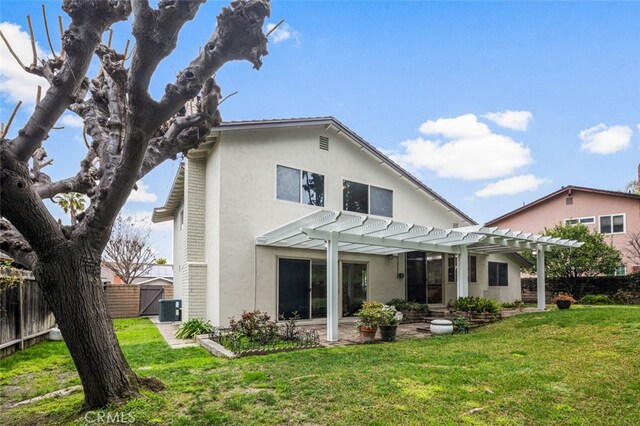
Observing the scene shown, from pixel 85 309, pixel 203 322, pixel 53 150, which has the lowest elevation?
pixel 203 322

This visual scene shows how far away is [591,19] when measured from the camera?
10.4 metres

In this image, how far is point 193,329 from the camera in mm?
11367

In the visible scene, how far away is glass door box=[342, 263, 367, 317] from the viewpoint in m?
14.6

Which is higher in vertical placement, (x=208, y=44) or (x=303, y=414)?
(x=208, y=44)

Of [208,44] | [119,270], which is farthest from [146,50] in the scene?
[119,270]

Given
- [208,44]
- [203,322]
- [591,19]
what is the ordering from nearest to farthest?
1. [208,44]
2. [591,19]
3. [203,322]

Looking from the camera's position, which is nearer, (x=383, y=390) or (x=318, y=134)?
(x=383, y=390)

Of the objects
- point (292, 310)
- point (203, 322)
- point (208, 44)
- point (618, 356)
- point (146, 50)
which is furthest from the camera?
point (292, 310)

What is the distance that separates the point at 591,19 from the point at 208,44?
10.4 meters

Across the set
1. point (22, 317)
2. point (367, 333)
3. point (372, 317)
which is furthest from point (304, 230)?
point (22, 317)

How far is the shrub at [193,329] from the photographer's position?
36.9 ft

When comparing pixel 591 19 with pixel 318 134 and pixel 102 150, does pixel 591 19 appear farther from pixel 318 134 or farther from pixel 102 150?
pixel 102 150

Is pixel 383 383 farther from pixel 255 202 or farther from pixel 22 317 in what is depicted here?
pixel 22 317

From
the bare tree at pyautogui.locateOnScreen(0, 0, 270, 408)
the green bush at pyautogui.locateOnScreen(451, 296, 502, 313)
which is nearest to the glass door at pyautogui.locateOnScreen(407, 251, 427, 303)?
the green bush at pyautogui.locateOnScreen(451, 296, 502, 313)
